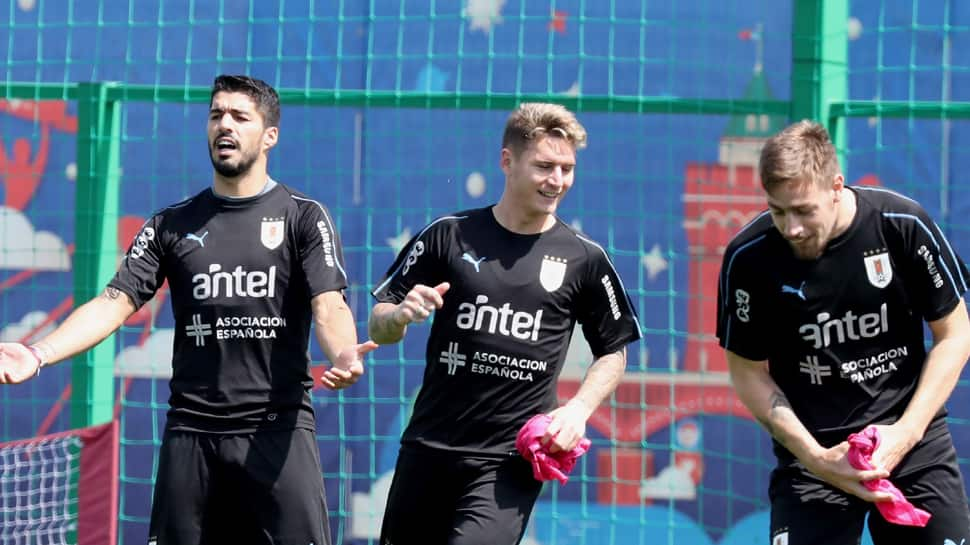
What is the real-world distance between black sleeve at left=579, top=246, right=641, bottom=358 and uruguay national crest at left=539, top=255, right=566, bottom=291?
3.6 inches

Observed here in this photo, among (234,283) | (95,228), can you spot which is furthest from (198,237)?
(95,228)

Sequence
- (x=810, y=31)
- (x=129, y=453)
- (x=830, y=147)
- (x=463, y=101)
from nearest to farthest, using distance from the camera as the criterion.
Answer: (x=830, y=147) → (x=810, y=31) → (x=463, y=101) → (x=129, y=453)

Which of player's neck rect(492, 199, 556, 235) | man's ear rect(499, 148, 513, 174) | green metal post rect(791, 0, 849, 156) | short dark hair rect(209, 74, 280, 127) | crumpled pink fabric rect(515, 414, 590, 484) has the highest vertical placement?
green metal post rect(791, 0, 849, 156)

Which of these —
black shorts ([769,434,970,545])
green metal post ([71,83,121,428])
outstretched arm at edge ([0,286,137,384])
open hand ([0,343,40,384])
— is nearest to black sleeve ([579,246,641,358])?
black shorts ([769,434,970,545])

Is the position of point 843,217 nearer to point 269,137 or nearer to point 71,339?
point 269,137

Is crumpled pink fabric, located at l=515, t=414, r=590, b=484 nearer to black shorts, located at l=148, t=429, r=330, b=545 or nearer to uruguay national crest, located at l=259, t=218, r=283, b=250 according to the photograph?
black shorts, located at l=148, t=429, r=330, b=545

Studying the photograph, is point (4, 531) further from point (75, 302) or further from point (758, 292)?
point (758, 292)

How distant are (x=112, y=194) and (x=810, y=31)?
3179mm

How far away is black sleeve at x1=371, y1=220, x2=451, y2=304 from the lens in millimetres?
4793

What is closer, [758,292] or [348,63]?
[758,292]

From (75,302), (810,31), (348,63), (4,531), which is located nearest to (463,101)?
(348,63)

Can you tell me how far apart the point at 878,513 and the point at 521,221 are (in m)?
1.50

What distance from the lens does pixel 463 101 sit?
6160mm

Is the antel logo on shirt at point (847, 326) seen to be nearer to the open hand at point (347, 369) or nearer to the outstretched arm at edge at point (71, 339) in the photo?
the open hand at point (347, 369)
